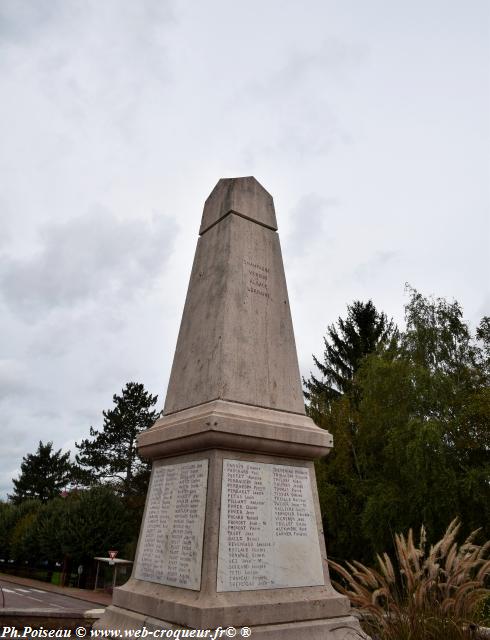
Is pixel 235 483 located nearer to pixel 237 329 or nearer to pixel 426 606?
pixel 237 329

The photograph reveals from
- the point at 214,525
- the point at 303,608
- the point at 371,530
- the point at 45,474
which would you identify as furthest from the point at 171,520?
the point at 45,474

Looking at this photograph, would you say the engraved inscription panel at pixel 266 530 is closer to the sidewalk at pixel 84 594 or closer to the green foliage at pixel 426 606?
the green foliage at pixel 426 606

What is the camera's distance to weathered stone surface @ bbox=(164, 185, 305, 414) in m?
5.03

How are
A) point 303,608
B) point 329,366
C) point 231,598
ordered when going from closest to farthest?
point 231,598 → point 303,608 → point 329,366

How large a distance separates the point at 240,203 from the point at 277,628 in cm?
456

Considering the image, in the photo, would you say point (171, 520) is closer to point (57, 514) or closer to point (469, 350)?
point (469, 350)

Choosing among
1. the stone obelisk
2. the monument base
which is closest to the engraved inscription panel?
the stone obelisk

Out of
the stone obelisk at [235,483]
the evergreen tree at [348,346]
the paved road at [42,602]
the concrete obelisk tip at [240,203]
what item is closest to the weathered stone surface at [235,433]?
the stone obelisk at [235,483]

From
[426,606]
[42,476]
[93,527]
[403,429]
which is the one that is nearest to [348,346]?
[403,429]

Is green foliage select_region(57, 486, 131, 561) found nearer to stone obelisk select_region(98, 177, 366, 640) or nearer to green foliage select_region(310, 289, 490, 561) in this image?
green foliage select_region(310, 289, 490, 561)

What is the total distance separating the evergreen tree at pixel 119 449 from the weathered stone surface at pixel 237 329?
123 feet

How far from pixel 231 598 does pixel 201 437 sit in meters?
1.28

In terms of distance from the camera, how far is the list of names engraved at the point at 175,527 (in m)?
4.14

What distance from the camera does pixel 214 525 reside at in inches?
161
